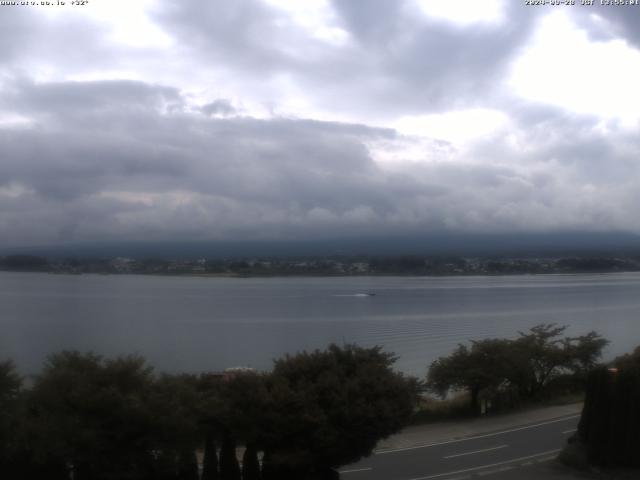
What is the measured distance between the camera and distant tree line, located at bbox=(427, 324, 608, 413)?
26.0m

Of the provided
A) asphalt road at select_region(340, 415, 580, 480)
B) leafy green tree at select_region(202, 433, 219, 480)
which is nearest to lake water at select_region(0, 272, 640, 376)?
asphalt road at select_region(340, 415, 580, 480)

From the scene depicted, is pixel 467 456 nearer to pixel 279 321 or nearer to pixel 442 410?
pixel 442 410

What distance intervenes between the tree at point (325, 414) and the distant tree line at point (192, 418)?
2 centimetres

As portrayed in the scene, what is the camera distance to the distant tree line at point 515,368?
2598cm

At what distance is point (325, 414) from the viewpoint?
13.5 meters

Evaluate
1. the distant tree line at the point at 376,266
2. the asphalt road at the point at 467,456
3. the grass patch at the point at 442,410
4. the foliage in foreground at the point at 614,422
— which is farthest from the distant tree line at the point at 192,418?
the distant tree line at the point at 376,266

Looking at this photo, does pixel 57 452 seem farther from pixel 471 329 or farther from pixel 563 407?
pixel 471 329

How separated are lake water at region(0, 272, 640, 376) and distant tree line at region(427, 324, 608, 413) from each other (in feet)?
23.3

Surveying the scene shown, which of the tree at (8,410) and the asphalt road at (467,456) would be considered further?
the asphalt road at (467,456)

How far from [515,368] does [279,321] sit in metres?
34.3

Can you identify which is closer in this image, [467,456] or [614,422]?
[614,422]

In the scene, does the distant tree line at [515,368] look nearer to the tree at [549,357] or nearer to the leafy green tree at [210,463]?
the tree at [549,357]

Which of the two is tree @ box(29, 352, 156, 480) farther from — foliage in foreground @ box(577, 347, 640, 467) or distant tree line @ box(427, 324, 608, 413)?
distant tree line @ box(427, 324, 608, 413)

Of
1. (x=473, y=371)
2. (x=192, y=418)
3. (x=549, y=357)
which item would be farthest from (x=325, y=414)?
(x=549, y=357)
